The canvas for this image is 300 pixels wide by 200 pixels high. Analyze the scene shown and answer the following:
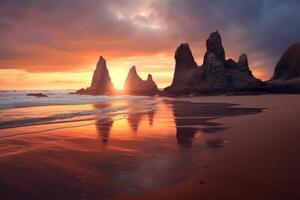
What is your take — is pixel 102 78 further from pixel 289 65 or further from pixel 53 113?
pixel 53 113

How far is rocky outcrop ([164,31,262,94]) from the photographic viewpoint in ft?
234

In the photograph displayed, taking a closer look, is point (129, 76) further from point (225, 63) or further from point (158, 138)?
point (158, 138)

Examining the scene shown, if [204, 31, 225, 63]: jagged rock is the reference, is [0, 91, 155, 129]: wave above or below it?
below

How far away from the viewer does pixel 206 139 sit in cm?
952

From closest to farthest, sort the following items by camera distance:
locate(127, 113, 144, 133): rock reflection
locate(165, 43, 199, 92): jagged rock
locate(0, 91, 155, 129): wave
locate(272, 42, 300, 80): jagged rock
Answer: locate(127, 113, 144, 133): rock reflection → locate(0, 91, 155, 129): wave → locate(165, 43, 199, 92): jagged rock → locate(272, 42, 300, 80): jagged rock

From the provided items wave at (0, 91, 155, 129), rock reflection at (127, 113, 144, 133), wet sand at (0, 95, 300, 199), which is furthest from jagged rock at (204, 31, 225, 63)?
wet sand at (0, 95, 300, 199)

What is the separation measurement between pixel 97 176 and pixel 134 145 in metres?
3.25

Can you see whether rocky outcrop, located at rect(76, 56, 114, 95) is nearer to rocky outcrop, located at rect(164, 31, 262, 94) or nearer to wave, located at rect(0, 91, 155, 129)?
rocky outcrop, located at rect(164, 31, 262, 94)

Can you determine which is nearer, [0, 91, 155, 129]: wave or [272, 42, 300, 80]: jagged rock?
[0, 91, 155, 129]: wave

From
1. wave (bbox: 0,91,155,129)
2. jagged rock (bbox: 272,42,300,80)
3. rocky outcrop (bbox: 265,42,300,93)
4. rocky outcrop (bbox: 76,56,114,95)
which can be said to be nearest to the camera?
wave (bbox: 0,91,155,129)

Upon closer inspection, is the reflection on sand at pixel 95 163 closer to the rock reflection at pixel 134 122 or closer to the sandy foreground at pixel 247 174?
the sandy foreground at pixel 247 174

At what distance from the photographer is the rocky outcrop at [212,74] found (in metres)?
71.3

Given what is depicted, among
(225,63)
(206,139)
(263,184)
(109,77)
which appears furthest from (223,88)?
(109,77)

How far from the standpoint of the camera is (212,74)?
7538 centimetres
